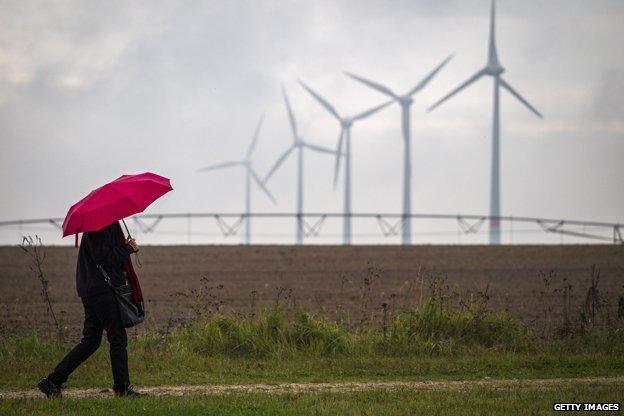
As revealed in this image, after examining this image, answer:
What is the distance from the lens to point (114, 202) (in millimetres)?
11133

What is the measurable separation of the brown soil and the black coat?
5050mm

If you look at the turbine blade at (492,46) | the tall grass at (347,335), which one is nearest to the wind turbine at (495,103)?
the turbine blade at (492,46)

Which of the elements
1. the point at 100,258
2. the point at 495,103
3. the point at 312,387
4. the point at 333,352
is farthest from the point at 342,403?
the point at 495,103

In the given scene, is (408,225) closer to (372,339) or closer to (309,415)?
(372,339)

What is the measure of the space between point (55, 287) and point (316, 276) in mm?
7426

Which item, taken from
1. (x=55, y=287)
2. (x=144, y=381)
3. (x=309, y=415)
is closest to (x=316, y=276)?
(x=55, y=287)

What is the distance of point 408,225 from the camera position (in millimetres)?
56469

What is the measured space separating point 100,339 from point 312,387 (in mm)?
2538

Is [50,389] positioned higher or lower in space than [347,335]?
lower

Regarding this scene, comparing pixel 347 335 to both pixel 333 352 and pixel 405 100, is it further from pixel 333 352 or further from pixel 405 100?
pixel 405 100

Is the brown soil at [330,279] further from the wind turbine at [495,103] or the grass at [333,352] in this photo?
the wind turbine at [495,103]

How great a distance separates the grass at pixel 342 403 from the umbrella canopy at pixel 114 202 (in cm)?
177

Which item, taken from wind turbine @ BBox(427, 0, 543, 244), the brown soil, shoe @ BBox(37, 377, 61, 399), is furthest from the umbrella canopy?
wind turbine @ BBox(427, 0, 543, 244)

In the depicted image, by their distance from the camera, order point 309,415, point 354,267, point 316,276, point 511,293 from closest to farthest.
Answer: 1. point 309,415
2. point 511,293
3. point 316,276
4. point 354,267
